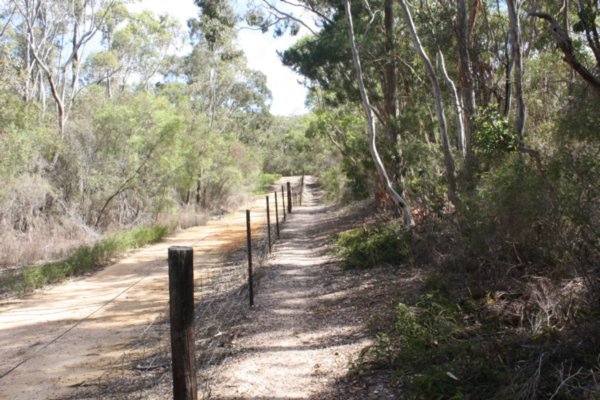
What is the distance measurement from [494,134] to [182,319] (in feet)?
22.3

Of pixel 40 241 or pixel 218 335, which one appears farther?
pixel 40 241

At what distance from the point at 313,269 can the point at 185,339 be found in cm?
1016

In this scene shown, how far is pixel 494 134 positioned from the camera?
338 inches

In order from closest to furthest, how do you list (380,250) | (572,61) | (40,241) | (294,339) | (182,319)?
(182,319)
(572,61)
(294,339)
(380,250)
(40,241)

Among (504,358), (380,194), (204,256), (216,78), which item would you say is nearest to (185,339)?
(504,358)

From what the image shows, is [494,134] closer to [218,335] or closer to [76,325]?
Result: [218,335]

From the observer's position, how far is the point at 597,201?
18.5 feet

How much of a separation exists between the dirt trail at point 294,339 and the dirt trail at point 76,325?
231cm

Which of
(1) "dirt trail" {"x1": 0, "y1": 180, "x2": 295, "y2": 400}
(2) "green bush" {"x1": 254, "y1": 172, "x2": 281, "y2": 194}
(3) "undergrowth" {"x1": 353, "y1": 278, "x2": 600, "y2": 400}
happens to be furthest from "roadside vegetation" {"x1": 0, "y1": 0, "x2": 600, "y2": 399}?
(2) "green bush" {"x1": 254, "y1": 172, "x2": 281, "y2": 194}

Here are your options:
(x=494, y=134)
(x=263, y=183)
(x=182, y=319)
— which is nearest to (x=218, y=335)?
(x=182, y=319)

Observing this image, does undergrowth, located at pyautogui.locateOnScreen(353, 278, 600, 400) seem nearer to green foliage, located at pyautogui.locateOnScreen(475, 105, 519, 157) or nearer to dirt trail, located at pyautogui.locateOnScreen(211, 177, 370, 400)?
dirt trail, located at pyautogui.locateOnScreen(211, 177, 370, 400)

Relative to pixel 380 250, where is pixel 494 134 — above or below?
above

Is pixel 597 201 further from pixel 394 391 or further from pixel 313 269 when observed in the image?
pixel 313 269

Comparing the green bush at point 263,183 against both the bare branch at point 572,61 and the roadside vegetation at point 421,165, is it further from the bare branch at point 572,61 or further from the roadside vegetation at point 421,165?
the bare branch at point 572,61
